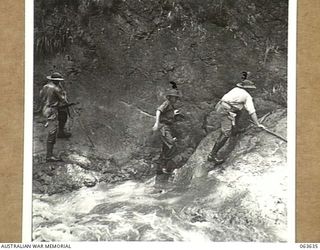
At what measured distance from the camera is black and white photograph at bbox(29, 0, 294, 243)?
184 centimetres

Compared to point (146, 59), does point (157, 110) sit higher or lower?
lower

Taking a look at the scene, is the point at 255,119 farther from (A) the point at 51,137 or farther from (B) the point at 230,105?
(A) the point at 51,137

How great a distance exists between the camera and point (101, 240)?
1.83 metres

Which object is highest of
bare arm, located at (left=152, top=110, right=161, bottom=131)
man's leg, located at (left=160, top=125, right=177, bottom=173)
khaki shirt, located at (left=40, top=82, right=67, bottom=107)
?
khaki shirt, located at (left=40, top=82, right=67, bottom=107)

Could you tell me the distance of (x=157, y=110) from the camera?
1864 millimetres

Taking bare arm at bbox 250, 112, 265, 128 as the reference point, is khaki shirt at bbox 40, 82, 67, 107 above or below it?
above

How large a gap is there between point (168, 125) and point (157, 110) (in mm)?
74

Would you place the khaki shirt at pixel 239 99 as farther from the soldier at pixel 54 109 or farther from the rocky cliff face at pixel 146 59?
the soldier at pixel 54 109

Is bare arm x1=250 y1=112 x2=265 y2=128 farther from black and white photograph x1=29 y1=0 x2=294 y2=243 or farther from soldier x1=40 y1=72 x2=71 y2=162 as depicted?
soldier x1=40 y1=72 x2=71 y2=162

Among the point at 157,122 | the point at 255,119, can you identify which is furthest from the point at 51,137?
the point at 255,119

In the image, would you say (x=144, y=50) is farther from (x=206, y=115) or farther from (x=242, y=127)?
(x=242, y=127)

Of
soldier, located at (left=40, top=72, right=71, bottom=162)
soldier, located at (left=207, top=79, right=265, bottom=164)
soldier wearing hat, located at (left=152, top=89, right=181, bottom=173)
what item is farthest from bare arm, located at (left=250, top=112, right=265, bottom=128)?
soldier, located at (left=40, top=72, right=71, bottom=162)

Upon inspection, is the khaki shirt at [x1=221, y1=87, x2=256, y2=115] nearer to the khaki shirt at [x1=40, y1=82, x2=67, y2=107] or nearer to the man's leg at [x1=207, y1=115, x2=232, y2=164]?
the man's leg at [x1=207, y1=115, x2=232, y2=164]

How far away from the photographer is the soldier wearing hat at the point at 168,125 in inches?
73.3
